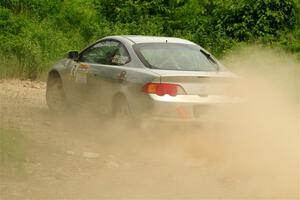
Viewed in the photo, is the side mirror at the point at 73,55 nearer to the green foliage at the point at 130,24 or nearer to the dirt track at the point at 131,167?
the dirt track at the point at 131,167

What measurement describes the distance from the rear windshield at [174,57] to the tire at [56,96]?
7.17 ft

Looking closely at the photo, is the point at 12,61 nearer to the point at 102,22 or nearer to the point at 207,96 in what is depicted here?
the point at 102,22

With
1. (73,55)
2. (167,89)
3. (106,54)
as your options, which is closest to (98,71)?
(106,54)

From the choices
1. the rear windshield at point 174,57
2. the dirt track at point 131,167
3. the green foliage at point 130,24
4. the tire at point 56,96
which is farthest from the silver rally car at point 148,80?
the green foliage at point 130,24

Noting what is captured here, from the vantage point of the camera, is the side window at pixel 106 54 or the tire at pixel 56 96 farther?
the tire at pixel 56 96

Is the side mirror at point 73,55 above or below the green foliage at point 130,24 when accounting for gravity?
below

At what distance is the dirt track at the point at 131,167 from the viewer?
22.4 ft

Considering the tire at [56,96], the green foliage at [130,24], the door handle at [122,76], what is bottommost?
the tire at [56,96]

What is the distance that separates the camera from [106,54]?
10.3 m

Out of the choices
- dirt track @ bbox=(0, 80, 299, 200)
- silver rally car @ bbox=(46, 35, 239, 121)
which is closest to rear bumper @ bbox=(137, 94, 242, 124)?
silver rally car @ bbox=(46, 35, 239, 121)

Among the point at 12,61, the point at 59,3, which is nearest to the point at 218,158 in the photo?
the point at 12,61

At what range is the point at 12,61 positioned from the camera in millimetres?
17453

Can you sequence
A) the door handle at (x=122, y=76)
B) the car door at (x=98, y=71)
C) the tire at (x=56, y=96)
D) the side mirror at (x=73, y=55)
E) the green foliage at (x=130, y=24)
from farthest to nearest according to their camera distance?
1. the green foliage at (x=130, y=24)
2. the tire at (x=56, y=96)
3. the side mirror at (x=73, y=55)
4. the car door at (x=98, y=71)
5. the door handle at (x=122, y=76)

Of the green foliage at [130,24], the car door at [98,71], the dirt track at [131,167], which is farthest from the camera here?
the green foliage at [130,24]
